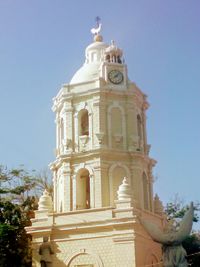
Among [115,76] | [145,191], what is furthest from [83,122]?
[145,191]

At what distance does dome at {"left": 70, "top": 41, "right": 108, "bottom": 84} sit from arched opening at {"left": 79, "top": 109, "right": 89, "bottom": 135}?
1696 millimetres

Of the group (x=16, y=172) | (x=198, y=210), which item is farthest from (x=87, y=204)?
(x=198, y=210)

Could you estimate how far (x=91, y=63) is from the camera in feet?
Result: 91.2

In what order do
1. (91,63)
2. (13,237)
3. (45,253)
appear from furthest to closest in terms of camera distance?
1. (91,63)
2. (13,237)
3. (45,253)

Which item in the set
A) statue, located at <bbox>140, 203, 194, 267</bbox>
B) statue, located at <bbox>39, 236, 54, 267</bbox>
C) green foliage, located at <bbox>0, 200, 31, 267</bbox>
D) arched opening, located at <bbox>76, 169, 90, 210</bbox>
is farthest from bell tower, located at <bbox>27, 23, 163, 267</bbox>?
statue, located at <bbox>140, 203, 194, 267</bbox>

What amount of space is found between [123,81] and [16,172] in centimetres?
785

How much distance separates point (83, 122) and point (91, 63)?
3.25 metres

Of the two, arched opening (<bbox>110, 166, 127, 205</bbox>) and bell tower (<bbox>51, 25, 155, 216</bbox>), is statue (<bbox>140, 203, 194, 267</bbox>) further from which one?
arched opening (<bbox>110, 166, 127, 205</bbox>)

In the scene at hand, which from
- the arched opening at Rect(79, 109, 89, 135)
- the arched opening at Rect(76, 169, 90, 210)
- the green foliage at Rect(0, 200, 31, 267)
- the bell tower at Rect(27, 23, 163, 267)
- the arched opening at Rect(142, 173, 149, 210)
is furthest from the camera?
the arched opening at Rect(79, 109, 89, 135)

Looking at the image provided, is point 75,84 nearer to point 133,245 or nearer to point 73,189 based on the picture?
point 73,189

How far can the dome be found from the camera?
2705 centimetres

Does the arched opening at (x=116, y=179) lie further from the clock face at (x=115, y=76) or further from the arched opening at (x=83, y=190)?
the clock face at (x=115, y=76)

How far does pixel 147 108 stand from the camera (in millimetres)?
28359

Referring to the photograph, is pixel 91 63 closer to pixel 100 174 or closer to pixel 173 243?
pixel 100 174
